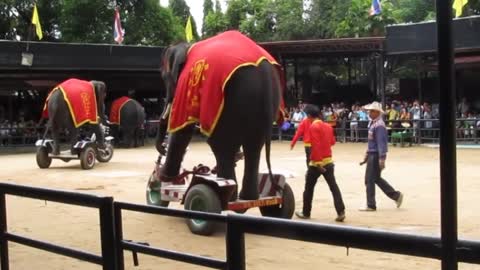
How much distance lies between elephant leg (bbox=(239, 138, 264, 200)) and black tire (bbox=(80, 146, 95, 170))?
959 cm

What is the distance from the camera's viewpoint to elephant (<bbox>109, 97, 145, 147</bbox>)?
25938 millimetres

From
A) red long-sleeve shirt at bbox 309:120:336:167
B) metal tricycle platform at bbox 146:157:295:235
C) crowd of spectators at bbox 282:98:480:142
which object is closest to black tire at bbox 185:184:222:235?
metal tricycle platform at bbox 146:157:295:235

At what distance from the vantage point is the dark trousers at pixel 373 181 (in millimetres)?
9705

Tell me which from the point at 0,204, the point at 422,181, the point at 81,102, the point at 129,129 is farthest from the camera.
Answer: the point at 129,129

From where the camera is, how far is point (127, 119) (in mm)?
26000

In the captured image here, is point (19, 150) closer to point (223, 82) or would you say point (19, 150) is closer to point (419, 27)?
point (419, 27)

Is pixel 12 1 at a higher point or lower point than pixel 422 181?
higher

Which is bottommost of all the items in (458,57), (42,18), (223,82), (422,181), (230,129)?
(422,181)

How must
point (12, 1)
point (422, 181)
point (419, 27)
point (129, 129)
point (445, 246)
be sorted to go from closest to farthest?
point (445, 246)
point (422, 181)
point (419, 27)
point (129, 129)
point (12, 1)

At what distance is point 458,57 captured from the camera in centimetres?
2430

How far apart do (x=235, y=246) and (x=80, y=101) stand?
50.1 feet

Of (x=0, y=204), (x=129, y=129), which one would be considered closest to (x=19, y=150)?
(x=129, y=129)

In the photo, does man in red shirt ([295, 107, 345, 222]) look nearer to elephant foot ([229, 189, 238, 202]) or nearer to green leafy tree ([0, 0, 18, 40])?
elephant foot ([229, 189, 238, 202])

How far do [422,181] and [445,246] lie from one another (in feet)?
36.4
